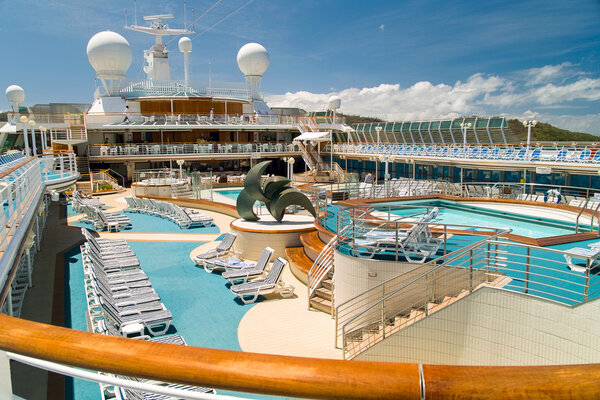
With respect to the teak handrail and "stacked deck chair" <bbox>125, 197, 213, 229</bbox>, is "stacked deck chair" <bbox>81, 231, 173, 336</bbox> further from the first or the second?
the teak handrail

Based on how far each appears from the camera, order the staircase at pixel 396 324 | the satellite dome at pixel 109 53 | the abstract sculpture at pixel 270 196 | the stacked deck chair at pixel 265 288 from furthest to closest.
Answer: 1. the satellite dome at pixel 109 53
2. the abstract sculpture at pixel 270 196
3. the stacked deck chair at pixel 265 288
4. the staircase at pixel 396 324

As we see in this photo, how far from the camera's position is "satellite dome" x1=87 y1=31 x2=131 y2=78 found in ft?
104

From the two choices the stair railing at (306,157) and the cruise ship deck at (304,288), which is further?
the stair railing at (306,157)

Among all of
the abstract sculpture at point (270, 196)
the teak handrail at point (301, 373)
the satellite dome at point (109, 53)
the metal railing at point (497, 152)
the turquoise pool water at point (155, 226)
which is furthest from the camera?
the satellite dome at point (109, 53)

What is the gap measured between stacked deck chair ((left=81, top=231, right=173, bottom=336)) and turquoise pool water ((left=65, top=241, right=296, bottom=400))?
1.17ft

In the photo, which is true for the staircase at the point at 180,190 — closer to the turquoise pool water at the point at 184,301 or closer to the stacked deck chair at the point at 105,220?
the stacked deck chair at the point at 105,220

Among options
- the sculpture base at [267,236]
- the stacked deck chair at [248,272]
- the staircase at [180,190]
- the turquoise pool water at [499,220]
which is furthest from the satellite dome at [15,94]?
the turquoise pool water at [499,220]

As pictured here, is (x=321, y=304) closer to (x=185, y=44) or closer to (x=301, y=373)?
(x=301, y=373)

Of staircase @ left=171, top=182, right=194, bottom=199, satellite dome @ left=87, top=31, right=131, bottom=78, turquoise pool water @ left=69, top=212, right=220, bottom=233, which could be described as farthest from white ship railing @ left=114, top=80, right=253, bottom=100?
turquoise pool water @ left=69, top=212, right=220, bottom=233

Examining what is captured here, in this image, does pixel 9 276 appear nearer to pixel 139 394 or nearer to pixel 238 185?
pixel 139 394

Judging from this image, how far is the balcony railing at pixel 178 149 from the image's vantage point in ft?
90.0

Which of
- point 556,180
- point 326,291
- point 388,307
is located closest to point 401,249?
point 388,307

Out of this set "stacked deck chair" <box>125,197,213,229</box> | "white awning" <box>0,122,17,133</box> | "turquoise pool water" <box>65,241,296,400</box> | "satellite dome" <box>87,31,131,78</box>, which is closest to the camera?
"turquoise pool water" <box>65,241,296,400</box>

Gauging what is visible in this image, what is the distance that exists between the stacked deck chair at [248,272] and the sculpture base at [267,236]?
1140mm
